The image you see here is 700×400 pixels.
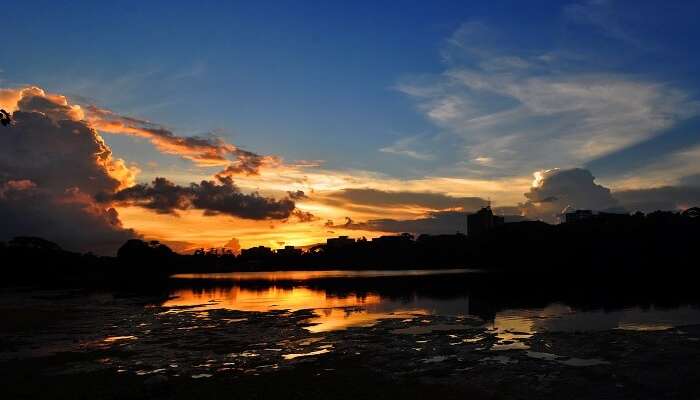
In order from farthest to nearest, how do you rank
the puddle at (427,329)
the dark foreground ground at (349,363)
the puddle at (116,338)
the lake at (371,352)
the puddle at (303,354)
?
the puddle at (427,329)
the puddle at (116,338)
the puddle at (303,354)
the lake at (371,352)
the dark foreground ground at (349,363)

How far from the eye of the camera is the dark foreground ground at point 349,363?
2098 centimetres

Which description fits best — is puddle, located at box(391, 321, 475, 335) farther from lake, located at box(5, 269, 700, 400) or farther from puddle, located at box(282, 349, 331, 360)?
puddle, located at box(282, 349, 331, 360)

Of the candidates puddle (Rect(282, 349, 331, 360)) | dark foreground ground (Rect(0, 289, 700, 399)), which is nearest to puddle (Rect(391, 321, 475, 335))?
dark foreground ground (Rect(0, 289, 700, 399))

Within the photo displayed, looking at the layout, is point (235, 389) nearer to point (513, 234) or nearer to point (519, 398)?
point (519, 398)

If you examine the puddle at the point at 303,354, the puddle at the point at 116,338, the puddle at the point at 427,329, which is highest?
the puddle at the point at 427,329

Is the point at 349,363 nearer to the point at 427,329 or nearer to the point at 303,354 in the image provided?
the point at 303,354

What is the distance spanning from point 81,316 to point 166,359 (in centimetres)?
2950

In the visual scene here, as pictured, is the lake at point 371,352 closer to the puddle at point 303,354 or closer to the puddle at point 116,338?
the puddle at point 303,354

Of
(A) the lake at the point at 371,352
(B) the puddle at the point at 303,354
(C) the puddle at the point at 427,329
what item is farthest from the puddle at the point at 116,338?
(C) the puddle at the point at 427,329

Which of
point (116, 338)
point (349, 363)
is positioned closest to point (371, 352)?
point (349, 363)

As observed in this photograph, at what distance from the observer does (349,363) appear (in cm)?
2609

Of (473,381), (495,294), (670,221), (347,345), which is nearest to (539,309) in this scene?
(495,294)

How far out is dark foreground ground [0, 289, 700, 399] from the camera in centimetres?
2098

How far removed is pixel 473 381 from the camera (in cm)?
2211
